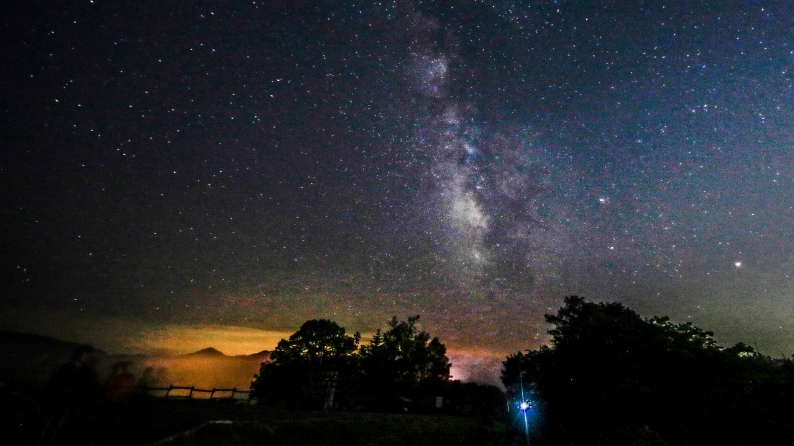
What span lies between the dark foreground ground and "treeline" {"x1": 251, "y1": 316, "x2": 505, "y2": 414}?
17.6 meters

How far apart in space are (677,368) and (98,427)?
1985 cm

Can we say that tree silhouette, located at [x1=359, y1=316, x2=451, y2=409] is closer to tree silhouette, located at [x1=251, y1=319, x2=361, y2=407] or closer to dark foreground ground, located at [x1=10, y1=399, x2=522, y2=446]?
tree silhouette, located at [x1=251, y1=319, x2=361, y2=407]

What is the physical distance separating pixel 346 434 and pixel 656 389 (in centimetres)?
1384

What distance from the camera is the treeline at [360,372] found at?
43344mm

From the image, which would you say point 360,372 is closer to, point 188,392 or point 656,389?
point 188,392

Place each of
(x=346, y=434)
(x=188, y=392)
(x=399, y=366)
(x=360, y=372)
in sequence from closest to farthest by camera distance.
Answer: (x=346, y=434)
(x=188, y=392)
(x=360, y=372)
(x=399, y=366)

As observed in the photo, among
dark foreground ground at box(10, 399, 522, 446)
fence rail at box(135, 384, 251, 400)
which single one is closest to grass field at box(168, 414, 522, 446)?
dark foreground ground at box(10, 399, 522, 446)

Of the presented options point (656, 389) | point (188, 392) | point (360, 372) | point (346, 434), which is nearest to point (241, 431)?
point (346, 434)

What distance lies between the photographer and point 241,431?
492 inches

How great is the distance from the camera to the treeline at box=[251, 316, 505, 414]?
142 ft

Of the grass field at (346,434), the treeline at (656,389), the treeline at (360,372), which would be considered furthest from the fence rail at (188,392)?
the treeline at (656,389)

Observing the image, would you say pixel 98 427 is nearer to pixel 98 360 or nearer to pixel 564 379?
pixel 98 360

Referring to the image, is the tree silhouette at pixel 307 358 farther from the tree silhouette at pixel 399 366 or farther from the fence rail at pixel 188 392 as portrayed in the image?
the fence rail at pixel 188 392

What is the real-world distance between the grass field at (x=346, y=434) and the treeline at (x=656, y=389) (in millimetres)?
5086
